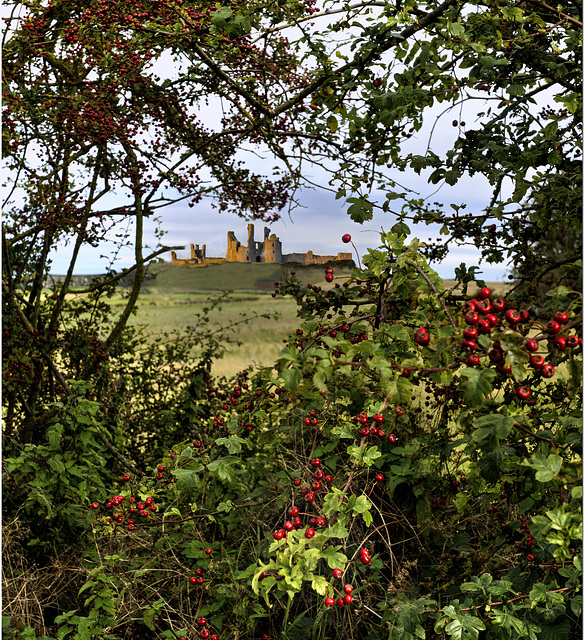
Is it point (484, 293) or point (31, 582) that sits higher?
point (484, 293)

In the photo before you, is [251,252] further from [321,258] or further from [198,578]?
[198,578]

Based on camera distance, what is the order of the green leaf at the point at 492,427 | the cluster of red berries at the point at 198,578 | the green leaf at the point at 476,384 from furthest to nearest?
the cluster of red berries at the point at 198,578
the green leaf at the point at 492,427
the green leaf at the point at 476,384

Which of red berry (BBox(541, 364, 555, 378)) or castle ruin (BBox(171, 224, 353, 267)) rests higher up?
castle ruin (BBox(171, 224, 353, 267))

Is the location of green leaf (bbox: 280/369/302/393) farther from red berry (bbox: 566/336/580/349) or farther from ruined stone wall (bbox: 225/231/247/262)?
ruined stone wall (bbox: 225/231/247/262)

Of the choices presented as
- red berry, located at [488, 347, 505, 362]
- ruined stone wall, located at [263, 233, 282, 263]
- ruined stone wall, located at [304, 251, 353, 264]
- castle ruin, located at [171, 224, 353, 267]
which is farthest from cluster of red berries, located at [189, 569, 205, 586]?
ruined stone wall, located at [263, 233, 282, 263]

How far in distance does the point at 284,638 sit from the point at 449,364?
1422 millimetres

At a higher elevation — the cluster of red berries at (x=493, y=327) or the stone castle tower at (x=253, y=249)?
the stone castle tower at (x=253, y=249)

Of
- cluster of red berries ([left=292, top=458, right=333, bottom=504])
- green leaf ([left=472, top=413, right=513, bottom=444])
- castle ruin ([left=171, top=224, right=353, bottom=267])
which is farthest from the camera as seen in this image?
castle ruin ([left=171, top=224, right=353, bottom=267])

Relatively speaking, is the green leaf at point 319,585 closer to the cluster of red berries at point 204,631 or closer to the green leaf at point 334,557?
the green leaf at point 334,557

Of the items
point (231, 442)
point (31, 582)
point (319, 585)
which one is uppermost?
point (231, 442)

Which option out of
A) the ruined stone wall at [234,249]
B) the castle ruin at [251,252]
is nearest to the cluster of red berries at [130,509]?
the castle ruin at [251,252]

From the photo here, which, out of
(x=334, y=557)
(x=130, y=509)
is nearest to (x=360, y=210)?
(x=334, y=557)

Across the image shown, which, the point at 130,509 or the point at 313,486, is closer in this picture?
the point at 313,486

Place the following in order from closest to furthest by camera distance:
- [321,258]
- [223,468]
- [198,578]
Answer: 1. [223,468]
2. [198,578]
3. [321,258]
